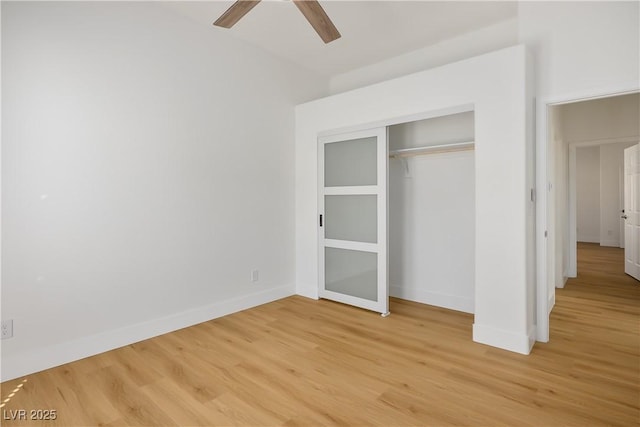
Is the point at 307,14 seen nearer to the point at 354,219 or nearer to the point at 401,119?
the point at 401,119

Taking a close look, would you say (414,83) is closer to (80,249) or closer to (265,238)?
(265,238)

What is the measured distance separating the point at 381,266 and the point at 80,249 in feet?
9.15

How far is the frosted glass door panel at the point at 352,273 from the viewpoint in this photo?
3.82m

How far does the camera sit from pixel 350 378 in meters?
2.38

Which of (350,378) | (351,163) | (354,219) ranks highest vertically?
(351,163)

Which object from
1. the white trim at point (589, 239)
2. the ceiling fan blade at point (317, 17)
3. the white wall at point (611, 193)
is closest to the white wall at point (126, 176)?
the ceiling fan blade at point (317, 17)

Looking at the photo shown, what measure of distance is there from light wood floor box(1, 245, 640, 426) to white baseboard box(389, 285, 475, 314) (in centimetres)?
26

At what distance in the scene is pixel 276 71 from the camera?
426 cm

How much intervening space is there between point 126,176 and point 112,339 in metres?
1.40

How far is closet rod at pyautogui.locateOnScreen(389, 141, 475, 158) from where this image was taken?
3.57 metres

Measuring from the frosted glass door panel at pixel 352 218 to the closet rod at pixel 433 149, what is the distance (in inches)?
27.4

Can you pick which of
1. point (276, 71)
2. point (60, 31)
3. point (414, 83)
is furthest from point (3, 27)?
point (414, 83)

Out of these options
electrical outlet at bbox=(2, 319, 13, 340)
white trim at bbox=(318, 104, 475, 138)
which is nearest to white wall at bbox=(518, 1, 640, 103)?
white trim at bbox=(318, 104, 475, 138)

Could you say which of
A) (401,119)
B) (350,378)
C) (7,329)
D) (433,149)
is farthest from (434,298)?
(7,329)
